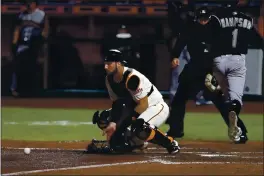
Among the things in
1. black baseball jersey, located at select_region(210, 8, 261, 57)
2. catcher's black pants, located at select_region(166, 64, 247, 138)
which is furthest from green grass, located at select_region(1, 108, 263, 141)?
black baseball jersey, located at select_region(210, 8, 261, 57)

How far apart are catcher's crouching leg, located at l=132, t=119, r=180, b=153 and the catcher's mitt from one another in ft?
1.77

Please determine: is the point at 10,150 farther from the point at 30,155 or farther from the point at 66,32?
the point at 66,32

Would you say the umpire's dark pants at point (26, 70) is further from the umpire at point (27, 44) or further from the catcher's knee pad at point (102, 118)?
the catcher's knee pad at point (102, 118)

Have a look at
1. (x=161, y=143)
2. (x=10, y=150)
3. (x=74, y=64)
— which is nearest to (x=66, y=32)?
(x=74, y=64)

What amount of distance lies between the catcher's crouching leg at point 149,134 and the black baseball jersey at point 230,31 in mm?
788

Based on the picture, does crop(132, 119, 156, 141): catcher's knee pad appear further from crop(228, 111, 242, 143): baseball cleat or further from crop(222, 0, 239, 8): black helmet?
crop(222, 0, 239, 8): black helmet

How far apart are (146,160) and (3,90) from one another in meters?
5.75

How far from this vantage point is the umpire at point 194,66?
596cm

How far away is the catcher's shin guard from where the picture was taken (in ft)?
20.8

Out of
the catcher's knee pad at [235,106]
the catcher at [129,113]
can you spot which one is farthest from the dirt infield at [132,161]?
the catcher's knee pad at [235,106]

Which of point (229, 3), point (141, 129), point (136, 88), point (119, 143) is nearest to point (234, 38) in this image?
point (229, 3)

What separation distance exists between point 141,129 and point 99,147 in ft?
1.95

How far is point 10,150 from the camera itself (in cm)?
721

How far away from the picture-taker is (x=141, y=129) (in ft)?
20.8
